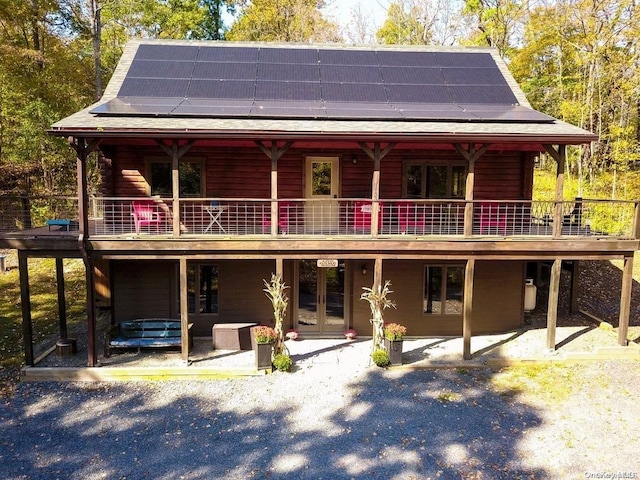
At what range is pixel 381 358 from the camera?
10.3 m

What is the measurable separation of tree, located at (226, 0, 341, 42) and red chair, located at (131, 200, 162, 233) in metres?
22.4

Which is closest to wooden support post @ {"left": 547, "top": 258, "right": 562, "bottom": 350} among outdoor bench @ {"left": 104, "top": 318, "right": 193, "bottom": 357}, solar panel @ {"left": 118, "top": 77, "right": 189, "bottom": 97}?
outdoor bench @ {"left": 104, "top": 318, "right": 193, "bottom": 357}

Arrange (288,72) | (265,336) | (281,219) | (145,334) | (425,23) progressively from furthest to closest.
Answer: (425,23) → (288,72) → (281,219) → (145,334) → (265,336)

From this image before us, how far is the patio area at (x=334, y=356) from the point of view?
10.0 m

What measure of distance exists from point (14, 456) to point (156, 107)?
7959 mm

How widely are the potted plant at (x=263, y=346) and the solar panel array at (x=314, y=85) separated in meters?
5.22

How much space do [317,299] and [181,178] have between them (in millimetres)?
5070

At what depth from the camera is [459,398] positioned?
30.0 ft

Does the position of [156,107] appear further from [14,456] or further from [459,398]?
[459,398]

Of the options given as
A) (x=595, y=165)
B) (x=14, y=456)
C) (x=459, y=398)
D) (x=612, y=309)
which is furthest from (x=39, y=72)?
(x=595, y=165)

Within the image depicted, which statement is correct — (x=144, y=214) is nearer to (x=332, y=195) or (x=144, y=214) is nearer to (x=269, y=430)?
(x=332, y=195)

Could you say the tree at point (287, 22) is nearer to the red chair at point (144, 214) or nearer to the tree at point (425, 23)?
the tree at point (425, 23)

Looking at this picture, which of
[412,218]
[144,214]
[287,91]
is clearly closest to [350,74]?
[287,91]

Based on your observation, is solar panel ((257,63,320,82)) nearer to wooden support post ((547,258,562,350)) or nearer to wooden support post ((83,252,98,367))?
wooden support post ((83,252,98,367))
